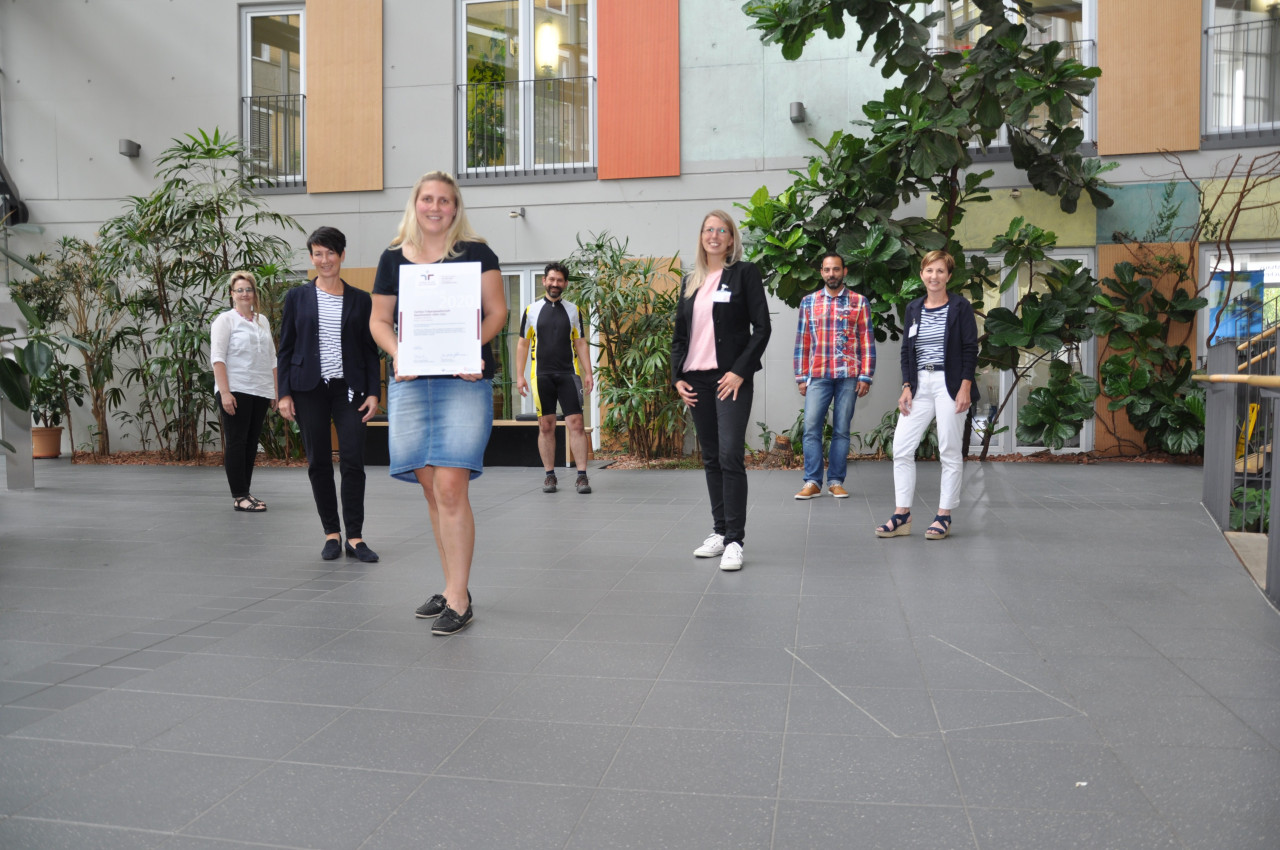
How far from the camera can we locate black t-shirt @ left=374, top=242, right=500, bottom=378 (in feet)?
12.3

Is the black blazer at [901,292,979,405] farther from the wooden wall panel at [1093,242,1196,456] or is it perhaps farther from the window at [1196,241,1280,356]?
the window at [1196,241,1280,356]

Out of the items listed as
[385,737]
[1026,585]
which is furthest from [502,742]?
[1026,585]

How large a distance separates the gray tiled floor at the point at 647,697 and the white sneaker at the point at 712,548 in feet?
0.73

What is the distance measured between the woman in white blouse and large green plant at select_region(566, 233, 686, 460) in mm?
3986

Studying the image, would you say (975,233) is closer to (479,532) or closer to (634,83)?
(634,83)

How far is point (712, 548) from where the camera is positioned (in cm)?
529

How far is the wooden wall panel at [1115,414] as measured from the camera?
35.1ft

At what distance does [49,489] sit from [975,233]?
9688 mm

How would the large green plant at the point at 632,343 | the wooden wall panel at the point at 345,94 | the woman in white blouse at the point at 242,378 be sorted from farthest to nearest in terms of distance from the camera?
the wooden wall panel at the point at 345,94 < the large green plant at the point at 632,343 < the woman in white blouse at the point at 242,378

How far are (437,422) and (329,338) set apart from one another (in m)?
1.90

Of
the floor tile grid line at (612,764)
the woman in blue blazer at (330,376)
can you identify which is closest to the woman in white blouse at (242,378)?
the woman in blue blazer at (330,376)

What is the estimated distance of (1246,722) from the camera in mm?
2756

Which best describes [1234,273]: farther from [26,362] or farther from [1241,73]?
[26,362]

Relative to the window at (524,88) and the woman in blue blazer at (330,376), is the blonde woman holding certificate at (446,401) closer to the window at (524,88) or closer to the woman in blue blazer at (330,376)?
the woman in blue blazer at (330,376)
